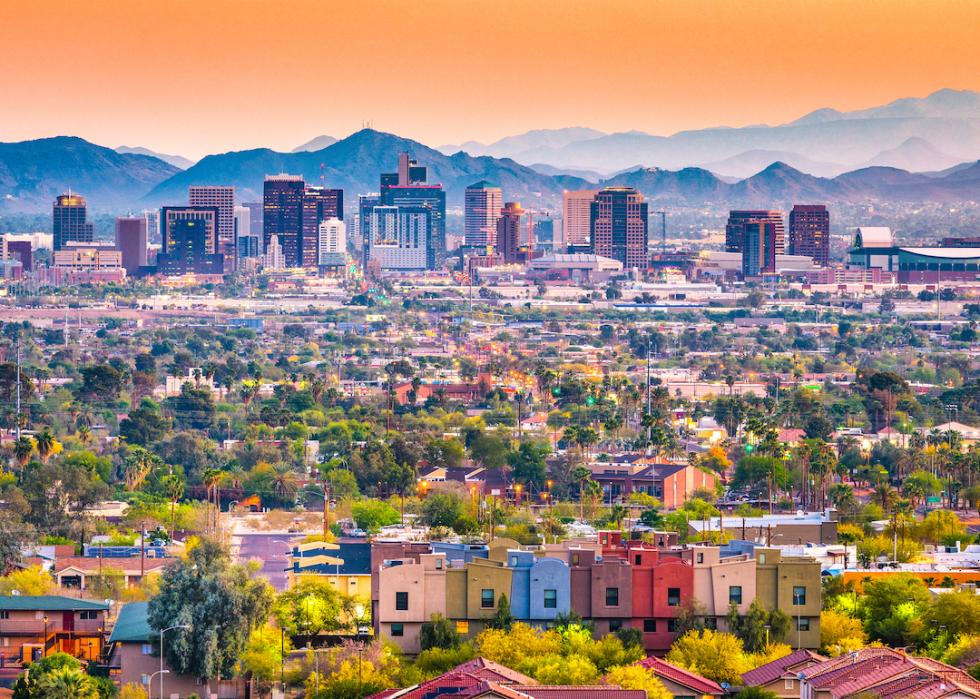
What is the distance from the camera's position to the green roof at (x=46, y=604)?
149 feet

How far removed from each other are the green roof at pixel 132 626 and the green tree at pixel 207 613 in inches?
10.6

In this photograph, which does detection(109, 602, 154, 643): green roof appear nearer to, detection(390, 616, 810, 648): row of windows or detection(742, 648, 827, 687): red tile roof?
detection(390, 616, 810, 648): row of windows

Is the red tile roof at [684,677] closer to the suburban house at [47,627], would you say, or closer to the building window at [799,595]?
the building window at [799,595]

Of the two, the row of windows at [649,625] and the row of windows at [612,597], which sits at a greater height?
the row of windows at [612,597]

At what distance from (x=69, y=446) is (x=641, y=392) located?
98.8ft

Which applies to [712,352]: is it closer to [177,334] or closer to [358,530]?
[177,334]

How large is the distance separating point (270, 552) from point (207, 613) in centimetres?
1955

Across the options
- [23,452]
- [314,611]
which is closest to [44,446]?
[23,452]

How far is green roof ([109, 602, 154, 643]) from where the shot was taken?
4034 centimetres

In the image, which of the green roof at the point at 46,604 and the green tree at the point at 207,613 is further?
the green roof at the point at 46,604

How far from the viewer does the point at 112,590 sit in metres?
51.3

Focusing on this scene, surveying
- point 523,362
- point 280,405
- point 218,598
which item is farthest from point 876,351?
point 218,598

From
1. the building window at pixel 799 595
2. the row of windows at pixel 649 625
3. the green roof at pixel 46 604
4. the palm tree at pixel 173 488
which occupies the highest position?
the building window at pixel 799 595

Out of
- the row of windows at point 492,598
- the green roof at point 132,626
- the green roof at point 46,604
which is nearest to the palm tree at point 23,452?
the green roof at point 46,604
